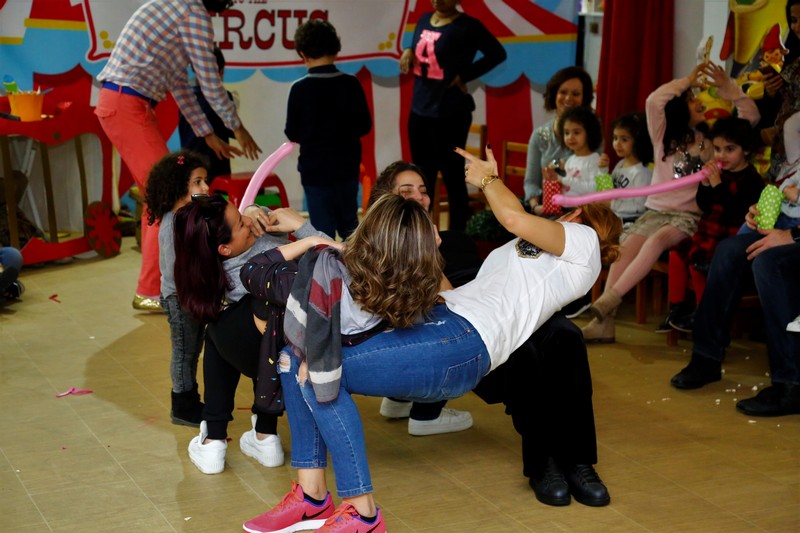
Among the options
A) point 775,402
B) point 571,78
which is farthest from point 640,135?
point 775,402

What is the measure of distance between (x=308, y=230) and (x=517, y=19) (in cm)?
434

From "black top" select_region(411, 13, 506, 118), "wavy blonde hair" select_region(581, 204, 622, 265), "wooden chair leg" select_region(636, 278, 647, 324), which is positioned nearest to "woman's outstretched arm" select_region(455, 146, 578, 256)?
"wavy blonde hair" select_region(581, 204, 622, 265)

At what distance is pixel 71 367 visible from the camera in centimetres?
388

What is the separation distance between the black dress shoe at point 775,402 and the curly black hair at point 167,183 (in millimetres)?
2012

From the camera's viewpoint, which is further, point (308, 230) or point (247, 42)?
point (247, 42)

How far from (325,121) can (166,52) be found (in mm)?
755

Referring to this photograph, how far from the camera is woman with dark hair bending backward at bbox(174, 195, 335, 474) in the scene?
2715 millimetres

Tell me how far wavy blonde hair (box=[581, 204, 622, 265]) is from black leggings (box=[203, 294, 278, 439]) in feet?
3.09

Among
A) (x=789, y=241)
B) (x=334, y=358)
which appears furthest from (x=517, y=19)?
(x=334, y=358)

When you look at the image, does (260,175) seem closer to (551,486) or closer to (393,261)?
(393,261)

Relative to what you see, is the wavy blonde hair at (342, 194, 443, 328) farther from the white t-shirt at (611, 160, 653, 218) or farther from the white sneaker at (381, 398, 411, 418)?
the white t-shirt at (611, 160, 653, 218)

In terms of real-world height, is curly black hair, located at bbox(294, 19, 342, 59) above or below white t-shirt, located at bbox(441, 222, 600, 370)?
above

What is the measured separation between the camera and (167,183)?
135 inches

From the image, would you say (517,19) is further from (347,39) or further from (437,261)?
(437,261)
